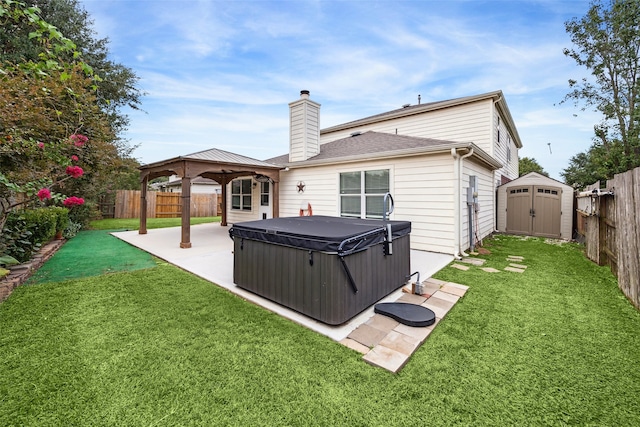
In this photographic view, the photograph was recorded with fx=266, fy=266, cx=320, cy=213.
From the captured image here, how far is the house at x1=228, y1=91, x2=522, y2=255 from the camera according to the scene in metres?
5.92

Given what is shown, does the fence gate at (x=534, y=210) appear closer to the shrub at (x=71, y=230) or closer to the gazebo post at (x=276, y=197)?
the gazebo post at (x=276, y=197)

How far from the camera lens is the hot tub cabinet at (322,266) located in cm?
269

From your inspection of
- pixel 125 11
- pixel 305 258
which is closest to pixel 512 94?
pixel 305 258

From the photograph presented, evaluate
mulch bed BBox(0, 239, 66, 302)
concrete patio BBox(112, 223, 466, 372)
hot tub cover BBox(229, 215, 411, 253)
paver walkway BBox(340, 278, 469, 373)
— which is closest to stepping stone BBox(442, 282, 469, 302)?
concrete patio BBox(112, 223, 466, 372)

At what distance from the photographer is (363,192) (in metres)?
7.03

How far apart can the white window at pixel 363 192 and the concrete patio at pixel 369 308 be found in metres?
1.50

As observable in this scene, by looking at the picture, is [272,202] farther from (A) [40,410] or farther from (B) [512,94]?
(B) [512,94]

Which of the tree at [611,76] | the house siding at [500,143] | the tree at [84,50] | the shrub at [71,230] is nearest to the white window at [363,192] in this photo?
the house siding at [500,143]

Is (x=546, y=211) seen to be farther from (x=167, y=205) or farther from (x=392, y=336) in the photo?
(x=167, y=205)

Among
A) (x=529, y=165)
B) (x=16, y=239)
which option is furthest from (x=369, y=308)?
(x=529, y=165)

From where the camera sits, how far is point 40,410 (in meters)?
1.65

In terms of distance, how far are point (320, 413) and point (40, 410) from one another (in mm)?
1744

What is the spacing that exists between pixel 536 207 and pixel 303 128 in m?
8.32

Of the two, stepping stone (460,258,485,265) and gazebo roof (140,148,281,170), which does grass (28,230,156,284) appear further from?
stepping stone (460,258,485,265)
